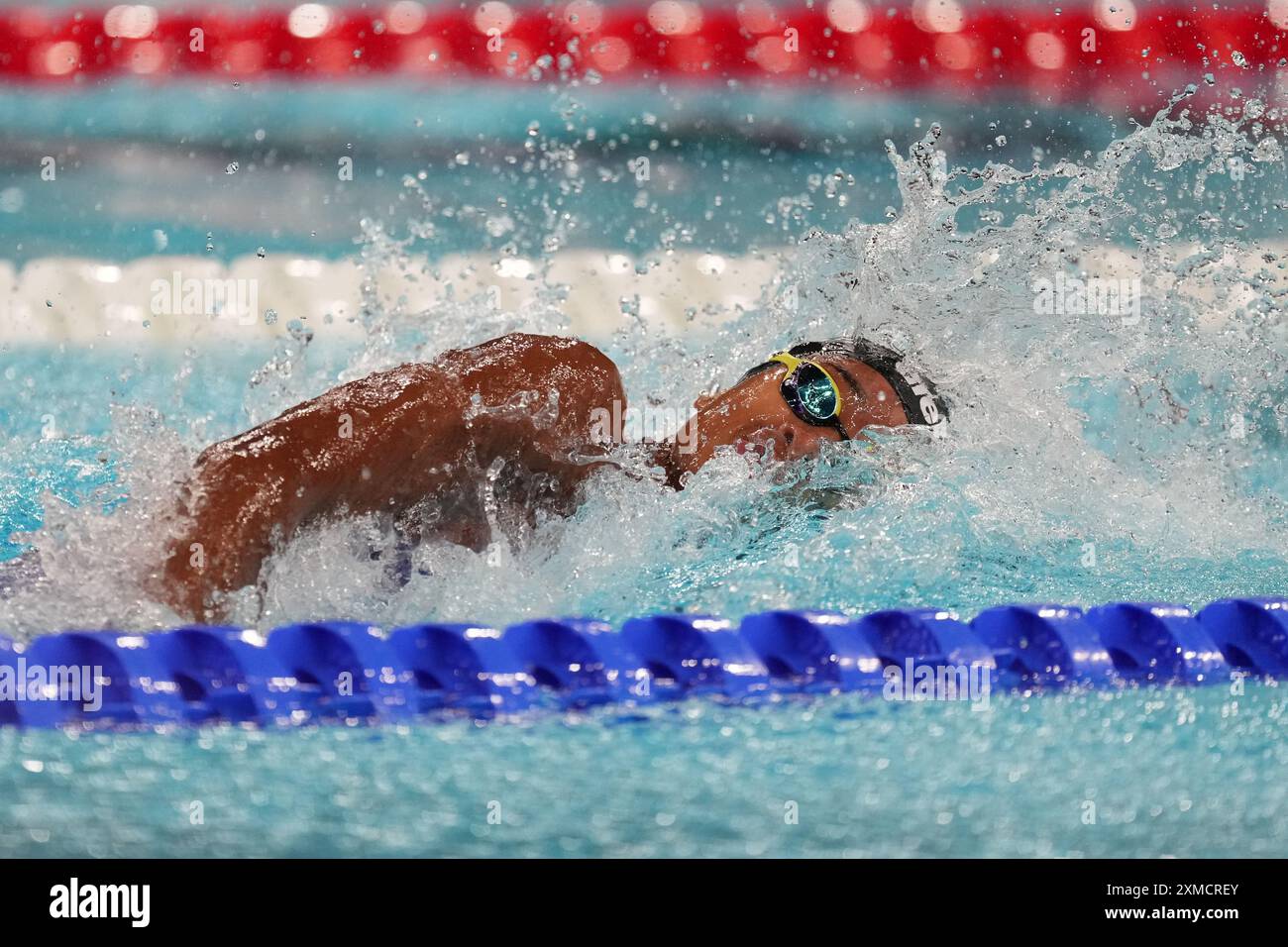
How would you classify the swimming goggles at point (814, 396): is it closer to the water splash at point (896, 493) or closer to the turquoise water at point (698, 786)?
the water splash at point (896, 493)

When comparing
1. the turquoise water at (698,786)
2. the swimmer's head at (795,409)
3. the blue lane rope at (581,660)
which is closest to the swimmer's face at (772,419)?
the swimmer's head at (795,409)

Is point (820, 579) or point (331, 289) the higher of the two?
point (331, 289)

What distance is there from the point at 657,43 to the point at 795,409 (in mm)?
3969

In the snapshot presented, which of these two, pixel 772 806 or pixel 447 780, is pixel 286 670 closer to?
pixel 447 780

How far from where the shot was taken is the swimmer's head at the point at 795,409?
2281 millimetres

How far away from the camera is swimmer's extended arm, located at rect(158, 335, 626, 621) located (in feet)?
5.70

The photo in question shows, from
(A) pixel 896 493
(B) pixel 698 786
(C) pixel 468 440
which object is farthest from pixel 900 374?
(B) pixel 698 786

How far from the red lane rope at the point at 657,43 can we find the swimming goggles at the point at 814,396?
3.86 meters

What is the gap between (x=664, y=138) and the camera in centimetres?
598

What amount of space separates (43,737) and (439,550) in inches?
24.6

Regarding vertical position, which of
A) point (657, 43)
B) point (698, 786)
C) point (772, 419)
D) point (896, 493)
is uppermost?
point (657, 43)

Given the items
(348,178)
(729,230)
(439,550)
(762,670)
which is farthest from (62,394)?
(762,670)

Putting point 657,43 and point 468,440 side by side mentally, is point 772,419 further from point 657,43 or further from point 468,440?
point 657,43

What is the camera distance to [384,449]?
1.92 m
